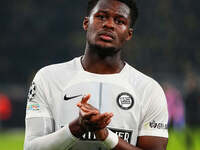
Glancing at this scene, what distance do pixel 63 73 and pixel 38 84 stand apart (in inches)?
8.2

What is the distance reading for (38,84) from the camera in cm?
463

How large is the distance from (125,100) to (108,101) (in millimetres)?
115

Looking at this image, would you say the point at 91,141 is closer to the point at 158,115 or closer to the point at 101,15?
the point at 158,115

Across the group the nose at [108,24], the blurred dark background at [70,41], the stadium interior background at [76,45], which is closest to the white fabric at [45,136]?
the nose at [108,24]

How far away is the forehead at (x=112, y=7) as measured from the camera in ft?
15.2

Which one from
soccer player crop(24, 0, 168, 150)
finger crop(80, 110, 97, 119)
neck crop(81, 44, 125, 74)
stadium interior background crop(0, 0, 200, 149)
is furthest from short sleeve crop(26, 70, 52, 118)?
stadium interior background crop(0, 0, 200, 149)

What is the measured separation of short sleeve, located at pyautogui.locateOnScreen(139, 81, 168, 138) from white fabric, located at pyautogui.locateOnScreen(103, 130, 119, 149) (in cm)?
30

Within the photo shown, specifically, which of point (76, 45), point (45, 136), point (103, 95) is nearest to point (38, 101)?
point (45, 136)

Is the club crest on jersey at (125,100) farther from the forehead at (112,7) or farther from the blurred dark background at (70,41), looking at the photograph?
the blurred dark background at (70,41)

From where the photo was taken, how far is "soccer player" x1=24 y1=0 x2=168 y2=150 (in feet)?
14.9

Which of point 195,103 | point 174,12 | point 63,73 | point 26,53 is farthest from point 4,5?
point 63,73

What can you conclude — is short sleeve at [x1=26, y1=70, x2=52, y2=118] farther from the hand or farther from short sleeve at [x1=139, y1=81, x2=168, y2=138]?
short sleeve at [x1=139, y1=81, x2=168, y2=138]

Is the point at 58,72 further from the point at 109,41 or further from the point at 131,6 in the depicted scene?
the point at 131,6

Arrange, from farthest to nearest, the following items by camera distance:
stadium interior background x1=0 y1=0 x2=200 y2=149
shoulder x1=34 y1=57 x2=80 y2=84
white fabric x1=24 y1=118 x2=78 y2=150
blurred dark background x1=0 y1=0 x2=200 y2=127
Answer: blurred dark background x1=0 y1=0 x2=200 y2=127 < stadium interior background x1=0 y1=0 x2=200 y2=149 < shoulder x1=34 y1=57 x2=80 y2=84 < white fabric x1=24 y1=118 x2=78 y2=150
